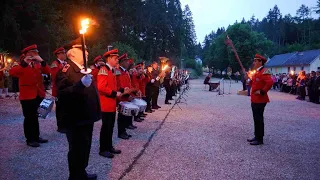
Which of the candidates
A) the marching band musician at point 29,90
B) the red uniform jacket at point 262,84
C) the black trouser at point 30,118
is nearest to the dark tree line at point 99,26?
the marching band musician at point 29,90

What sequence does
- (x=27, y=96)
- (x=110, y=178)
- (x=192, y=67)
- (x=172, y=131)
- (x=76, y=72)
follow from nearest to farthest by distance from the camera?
(x=76, y=72), (x=110, y=178), (x=27, y=96), (x=172, y=131), (x=192, y=67)

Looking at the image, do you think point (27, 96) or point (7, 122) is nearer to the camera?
point (27, 96)

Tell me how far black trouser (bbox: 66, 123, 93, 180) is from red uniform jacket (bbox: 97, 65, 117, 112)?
161cm

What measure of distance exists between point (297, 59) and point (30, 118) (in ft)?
203

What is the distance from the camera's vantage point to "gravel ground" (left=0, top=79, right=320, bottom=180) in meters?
5.51

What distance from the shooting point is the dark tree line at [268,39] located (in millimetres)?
69500

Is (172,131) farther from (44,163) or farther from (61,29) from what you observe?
(61,29)

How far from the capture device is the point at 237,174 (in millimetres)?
5516

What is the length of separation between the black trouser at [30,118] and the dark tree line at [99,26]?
87.4 inches

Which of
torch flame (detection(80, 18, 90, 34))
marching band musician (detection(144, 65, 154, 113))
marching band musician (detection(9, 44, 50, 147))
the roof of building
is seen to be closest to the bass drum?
marching band musician (detection(9, 44, 50, 147))

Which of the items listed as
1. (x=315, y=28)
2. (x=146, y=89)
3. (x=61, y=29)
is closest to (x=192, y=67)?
(x=315, y=28)

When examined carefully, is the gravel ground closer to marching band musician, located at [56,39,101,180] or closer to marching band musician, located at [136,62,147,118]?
marching band musician, located at [56,39,101,180]

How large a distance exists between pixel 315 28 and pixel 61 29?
277 ft

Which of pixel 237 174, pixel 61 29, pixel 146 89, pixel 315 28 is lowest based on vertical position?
pixel 237 174
